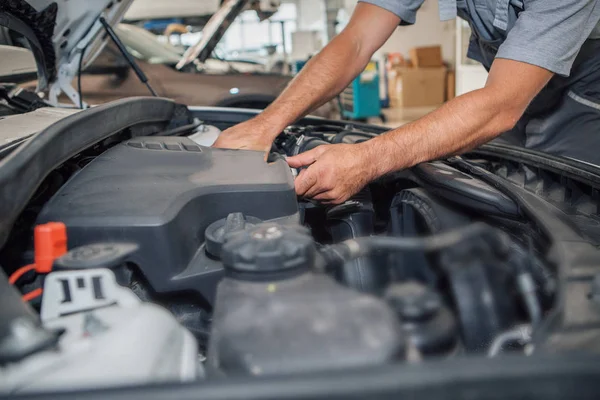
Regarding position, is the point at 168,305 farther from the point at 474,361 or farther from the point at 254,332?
the point at 474,361

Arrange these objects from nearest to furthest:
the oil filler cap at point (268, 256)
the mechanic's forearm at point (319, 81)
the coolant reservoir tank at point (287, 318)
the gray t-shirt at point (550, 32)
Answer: the coolant reservoir tank at point (287, 318) → the oil filler cap at point (268, 256) → the gray t-shirt at point (550, 32) → the mechanic's forearm at point (319, 81)

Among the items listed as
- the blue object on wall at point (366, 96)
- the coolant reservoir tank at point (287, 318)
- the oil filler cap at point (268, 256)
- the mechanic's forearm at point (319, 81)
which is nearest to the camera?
the coolant reservoir tank at point (287, 318)

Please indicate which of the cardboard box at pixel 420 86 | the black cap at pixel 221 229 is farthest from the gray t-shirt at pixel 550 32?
the cardboard box at pixel 420 86

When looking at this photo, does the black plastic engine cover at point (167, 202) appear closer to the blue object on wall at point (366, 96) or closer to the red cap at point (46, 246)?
the red cap at point (46, 246)

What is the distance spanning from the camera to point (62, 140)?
0.80 metres

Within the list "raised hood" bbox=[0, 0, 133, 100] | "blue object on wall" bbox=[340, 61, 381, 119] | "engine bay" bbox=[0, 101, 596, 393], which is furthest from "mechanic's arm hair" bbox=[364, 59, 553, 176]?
"blue object on wall" bbox=[340, 61, 381, 119]

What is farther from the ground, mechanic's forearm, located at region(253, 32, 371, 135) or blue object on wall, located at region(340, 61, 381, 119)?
mechanic's forearm, located at region(253, 32, 371, 135)

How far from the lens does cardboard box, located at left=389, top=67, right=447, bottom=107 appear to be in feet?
25.3

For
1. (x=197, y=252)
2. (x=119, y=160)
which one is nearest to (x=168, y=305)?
(x=197, y=252)

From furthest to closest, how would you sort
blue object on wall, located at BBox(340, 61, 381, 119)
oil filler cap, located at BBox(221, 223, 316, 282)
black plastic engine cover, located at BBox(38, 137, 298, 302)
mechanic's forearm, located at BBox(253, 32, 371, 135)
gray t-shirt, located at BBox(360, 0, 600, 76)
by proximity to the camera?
blue object on wall, located at BBox(340, 61, 381, 119)
mechanic's forearm, located at BBox(253, 32, 371, 135)
gray t-shirt, located at BBox(360, 0, 600, 76)
black plastic engine cover, located at BBox(38, 137, 298, 302)
oil filler cap, located at BBox(221, 223, 316, 282)

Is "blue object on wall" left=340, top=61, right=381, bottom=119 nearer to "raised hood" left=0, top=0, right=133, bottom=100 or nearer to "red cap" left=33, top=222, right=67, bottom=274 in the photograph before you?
"raised hood" left=0, top=0, right=133, bottom=100

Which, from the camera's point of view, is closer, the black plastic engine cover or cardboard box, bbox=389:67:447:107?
the black plastic engine cover

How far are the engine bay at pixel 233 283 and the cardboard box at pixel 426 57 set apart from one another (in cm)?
721

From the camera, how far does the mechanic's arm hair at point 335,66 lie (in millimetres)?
1479
